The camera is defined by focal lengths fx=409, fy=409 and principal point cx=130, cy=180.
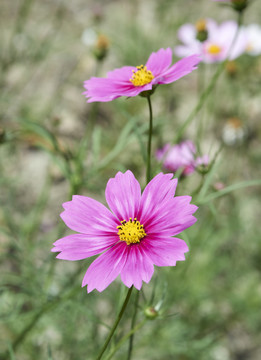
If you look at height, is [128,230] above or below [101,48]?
below

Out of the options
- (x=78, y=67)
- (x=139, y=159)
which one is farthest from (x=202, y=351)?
(x=78, y=67)

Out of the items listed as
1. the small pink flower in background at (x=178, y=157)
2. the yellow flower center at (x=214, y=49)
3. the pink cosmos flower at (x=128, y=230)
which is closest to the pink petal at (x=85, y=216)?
the pink cosmos flower at (x=128, y=230)

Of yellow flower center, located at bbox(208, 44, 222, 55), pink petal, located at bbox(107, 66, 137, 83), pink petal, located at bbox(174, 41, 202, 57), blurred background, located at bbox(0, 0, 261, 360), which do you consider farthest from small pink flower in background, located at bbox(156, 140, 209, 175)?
yellow flower center, located at bbox(208, 44, 222, 55)

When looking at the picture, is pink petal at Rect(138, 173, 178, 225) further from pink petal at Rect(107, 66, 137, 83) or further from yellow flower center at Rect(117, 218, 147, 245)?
pink petal at Rect(107, 66, 137, 83)

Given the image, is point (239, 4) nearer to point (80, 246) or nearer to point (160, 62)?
point (160, 62)

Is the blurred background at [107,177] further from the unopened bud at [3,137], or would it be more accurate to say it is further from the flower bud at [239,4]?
the flower bud at [239,4]

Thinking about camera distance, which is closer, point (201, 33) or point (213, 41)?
point (201, 33)

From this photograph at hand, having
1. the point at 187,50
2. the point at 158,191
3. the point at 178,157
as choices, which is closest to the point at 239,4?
the point at 178,157

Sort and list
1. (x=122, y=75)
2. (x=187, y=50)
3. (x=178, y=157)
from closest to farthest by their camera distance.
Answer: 1. (x=122, y=75)
2. (x=178, y=157)
3. (x=187, y=50)
